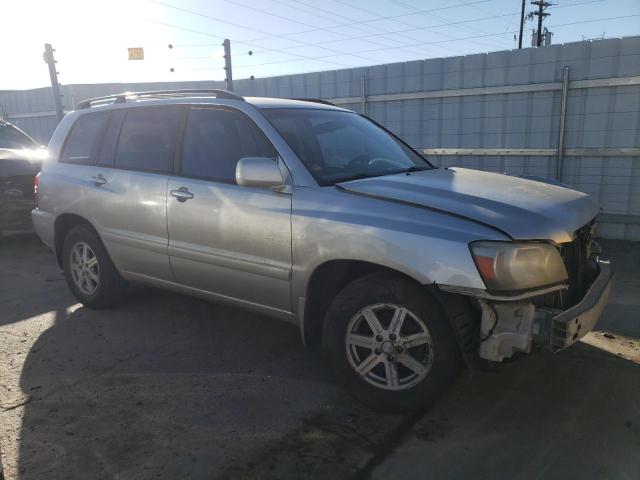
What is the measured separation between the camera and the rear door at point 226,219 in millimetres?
3285

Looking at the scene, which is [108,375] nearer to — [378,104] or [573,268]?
[573,268]

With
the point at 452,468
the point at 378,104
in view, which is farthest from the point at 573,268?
the point at 378,104

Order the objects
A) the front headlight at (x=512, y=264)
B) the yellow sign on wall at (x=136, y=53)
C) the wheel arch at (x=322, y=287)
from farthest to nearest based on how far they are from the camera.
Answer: the yellow sign on wall at (x=136, y=53), the wheel arch at (x=322, y=287), the front headlight at (x=512, y=264)

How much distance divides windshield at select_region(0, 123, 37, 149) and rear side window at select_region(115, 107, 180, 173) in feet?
14.6

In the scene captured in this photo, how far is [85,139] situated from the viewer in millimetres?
4762

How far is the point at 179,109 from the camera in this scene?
3994 mm

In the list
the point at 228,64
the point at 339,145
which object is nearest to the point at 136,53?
the point at 228,64

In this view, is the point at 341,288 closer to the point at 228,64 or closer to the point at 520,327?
the point at 520,327

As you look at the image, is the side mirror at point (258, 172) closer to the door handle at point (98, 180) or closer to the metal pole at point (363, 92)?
the door handle at point (98, 180)

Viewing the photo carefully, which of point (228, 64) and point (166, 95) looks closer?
point (166, 95)

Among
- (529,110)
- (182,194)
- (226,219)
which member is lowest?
(226,219)

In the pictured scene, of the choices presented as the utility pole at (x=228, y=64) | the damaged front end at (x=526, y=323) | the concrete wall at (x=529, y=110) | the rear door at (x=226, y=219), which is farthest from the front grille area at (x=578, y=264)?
the utility pole at (x=228, y=64)

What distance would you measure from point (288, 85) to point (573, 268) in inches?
308

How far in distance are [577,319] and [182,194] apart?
2686 millimetres
